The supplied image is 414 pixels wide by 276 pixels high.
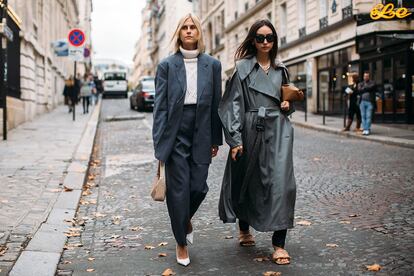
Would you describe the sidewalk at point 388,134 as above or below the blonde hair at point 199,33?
below

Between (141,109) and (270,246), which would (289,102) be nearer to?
(270,246)

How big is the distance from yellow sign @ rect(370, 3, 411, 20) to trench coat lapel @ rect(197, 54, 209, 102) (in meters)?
15.0

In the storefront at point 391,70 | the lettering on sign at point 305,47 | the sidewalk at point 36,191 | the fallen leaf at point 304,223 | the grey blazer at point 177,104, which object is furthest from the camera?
the lettering on sign at point 305,47

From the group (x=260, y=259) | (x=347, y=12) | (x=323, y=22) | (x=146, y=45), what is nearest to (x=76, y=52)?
(x=347, y=12)

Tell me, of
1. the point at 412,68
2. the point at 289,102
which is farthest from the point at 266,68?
the point at 412,68

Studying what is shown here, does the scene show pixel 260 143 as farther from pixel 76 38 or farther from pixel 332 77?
pixel 332 77

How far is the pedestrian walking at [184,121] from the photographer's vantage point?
14.2ft

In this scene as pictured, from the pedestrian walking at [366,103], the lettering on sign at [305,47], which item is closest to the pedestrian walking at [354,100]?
the pedestrian walking at [366,103]

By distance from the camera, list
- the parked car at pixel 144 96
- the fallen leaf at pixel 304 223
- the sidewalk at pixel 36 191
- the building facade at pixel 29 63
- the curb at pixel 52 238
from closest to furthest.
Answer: the curb at pixel 52 238 < the sidewalk at pixel 36 191 < the fallen leaf at pixel 304 223 < the building facade at pixel 29 63 < the parked car at pixel 144 96

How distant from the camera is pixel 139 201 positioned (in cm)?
708

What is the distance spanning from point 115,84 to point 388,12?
106 feet

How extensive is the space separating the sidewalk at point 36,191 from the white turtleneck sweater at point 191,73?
160 centimetres

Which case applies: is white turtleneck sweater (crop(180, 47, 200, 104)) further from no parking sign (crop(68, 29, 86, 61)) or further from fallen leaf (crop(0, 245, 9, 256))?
no parking sign (crop(68, 29, 86, 61))

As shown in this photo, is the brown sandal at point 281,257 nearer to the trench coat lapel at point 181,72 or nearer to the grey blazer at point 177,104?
the grey blazer at point 177,104
